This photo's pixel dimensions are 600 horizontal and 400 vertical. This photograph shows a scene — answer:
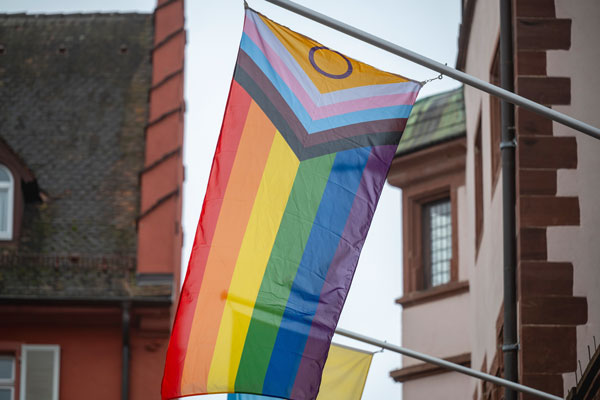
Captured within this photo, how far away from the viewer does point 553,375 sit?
14.5 meters

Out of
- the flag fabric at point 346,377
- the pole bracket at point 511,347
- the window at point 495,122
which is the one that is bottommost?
the flag fabric at point 346,377

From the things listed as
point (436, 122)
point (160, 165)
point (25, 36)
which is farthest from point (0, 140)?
point (436, 122)

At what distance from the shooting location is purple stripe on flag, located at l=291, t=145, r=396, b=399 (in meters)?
11.7

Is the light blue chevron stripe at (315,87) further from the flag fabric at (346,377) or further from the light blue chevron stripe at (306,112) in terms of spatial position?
the flag fabric at (346,377)

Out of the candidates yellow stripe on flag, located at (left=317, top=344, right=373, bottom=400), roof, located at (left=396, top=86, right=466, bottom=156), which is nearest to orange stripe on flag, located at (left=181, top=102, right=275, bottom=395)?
yellow stripe on flag, located at (left=317, top=344, right=373, bottom=400)

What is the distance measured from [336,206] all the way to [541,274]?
3.55 meters

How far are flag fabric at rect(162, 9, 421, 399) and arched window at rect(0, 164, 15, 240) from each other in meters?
14.9

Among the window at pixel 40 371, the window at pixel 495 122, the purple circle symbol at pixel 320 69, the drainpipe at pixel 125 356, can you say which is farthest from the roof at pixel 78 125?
the purple circle symbol at pixel 320 69

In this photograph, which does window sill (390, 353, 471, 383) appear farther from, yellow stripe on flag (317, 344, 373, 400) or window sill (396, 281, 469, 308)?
yellow stripe on flag (317, 344, 373, 400)

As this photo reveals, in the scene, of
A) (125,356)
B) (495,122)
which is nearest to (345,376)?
(495,122)

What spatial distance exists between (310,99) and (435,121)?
14.6 m

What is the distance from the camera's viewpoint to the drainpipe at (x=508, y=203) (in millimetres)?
14977

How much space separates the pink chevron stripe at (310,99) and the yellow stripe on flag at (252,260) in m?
0.37

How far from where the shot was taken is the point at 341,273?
11930 mm
